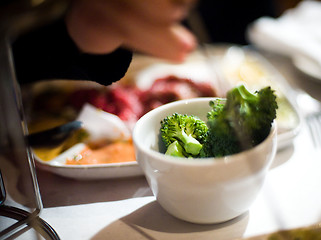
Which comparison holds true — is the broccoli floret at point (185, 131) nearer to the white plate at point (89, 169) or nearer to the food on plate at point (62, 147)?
the white plate at point (89, 169)

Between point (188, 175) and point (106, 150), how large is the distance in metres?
0.25

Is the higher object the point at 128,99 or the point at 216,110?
the point at 216,110

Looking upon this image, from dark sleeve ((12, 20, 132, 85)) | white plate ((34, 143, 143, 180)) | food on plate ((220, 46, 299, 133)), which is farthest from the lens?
food on plate ((220, 46, 299, 133))

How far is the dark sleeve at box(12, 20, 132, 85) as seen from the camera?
44 cm

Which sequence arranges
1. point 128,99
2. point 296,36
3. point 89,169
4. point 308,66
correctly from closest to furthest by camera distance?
point 89,169 → point 128,99 → point 308,66 → point 296,36

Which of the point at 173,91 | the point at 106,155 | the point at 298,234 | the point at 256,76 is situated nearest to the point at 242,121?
the point at 298,234

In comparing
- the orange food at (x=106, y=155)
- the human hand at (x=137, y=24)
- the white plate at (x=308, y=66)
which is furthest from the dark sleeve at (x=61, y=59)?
the white plate at (x=308, y=66)

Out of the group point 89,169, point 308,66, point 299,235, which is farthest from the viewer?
point 308,66

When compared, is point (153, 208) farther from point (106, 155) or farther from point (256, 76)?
point (256, 76)

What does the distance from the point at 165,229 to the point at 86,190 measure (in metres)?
0.17

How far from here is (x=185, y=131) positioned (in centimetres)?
49

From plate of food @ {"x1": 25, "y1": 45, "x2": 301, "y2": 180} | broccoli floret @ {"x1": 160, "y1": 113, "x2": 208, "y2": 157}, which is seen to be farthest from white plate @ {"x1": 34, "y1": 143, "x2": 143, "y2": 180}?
broccoli floret @ {"x1": 160, "y1": 113, "x2": 208, "y2": 157}

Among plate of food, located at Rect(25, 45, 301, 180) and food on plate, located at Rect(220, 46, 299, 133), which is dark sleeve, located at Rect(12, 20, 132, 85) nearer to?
plate of food, located at Rect(25, 45, 301, 180)

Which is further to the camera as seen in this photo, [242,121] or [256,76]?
[256,76]
